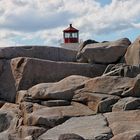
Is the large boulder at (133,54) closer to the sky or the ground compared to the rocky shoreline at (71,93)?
closer to the sky

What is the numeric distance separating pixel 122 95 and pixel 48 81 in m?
3.35

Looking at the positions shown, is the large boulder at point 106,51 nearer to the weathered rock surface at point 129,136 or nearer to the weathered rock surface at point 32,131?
the weathered rock surface at point 32,131

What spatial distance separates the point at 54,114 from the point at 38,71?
3177mm

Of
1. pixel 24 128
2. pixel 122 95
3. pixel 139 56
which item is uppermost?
pixel 139 56

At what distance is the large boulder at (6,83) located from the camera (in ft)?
48.1

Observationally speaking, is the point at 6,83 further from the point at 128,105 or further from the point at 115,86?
the point at 128,105

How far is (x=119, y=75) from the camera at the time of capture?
12602 mm

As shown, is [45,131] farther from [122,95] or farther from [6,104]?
[6,104]

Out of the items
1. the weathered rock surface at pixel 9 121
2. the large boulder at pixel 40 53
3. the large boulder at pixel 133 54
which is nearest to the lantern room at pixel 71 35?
the large boulder at pixel 40 53

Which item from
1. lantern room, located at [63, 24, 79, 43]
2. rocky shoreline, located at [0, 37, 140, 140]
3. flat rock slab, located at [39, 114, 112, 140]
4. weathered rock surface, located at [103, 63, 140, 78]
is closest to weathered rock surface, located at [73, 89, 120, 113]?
rocky shoreline, located at [0, 37, 140, 140]

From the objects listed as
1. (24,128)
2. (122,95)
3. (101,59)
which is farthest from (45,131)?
(101,59)

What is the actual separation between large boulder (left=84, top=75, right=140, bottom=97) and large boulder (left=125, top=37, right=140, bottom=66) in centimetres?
156

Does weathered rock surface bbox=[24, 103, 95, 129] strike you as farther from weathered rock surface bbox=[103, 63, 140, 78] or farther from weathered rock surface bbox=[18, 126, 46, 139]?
weathered rock surface bbox=[103, 63, 140, 78]

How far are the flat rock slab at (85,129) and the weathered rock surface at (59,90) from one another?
1.29m
